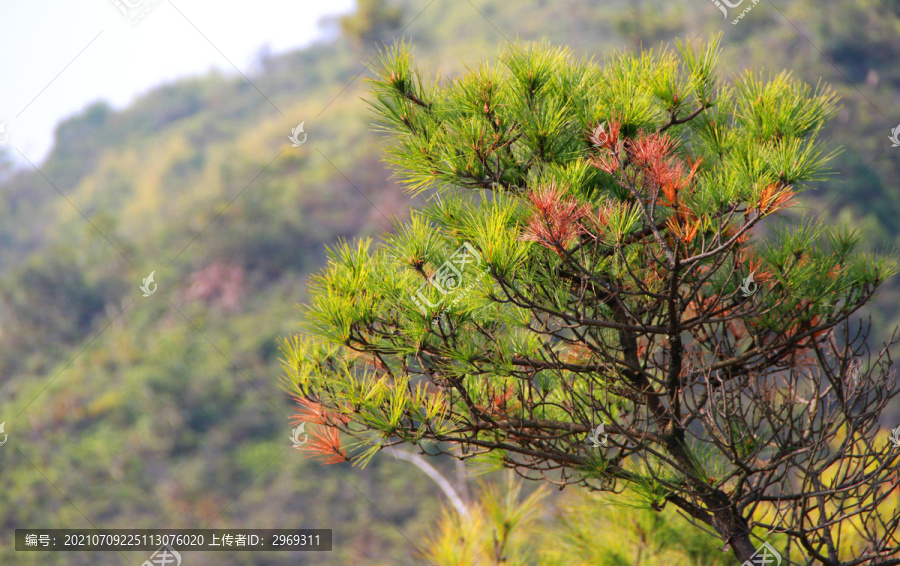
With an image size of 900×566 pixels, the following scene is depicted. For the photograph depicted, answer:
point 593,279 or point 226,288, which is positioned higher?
point 226,288

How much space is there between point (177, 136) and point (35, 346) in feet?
33.3

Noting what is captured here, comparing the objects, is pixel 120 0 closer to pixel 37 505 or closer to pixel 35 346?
pixel 37 505

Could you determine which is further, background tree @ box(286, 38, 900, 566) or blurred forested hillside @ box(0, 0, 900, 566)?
blurred forested hillside @ box(0, 0, 900, 566)

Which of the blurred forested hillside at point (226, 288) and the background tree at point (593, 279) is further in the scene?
the blurred forested hillside at point (226, 288)

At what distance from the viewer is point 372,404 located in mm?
1233

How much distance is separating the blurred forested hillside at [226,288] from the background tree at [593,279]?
200 inches

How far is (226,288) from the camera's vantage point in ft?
44.3

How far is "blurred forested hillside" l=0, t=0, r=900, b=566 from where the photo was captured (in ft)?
32.3

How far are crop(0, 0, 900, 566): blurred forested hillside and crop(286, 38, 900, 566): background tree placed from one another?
5070 mm

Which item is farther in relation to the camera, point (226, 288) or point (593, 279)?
point (226, 288)

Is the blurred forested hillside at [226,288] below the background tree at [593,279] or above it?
above

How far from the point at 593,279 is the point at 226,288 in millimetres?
13370

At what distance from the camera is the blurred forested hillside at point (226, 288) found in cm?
984

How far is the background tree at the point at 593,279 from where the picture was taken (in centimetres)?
120
